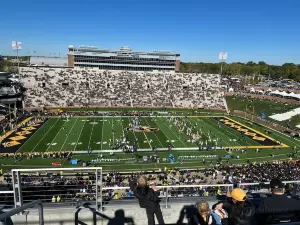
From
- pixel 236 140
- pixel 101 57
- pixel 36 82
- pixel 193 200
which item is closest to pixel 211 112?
pixel 236 140

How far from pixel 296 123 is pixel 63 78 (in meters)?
48.6

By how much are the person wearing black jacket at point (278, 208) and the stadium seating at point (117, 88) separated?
2178 inches

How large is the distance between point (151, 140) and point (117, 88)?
30.7 m

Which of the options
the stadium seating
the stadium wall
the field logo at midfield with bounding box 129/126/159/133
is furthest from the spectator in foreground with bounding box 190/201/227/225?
the stadium wall

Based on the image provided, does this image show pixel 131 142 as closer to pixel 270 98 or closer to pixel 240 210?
pixel 240 210

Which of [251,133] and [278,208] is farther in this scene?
[251,133]

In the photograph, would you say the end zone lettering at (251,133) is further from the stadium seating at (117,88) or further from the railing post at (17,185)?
the railing post at (17,185)

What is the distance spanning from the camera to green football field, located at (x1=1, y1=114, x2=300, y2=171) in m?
29.5

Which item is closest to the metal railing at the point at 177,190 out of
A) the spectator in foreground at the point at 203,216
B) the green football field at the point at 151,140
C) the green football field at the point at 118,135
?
the spectator in foreground at the point at 203,216

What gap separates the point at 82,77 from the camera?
66.6m

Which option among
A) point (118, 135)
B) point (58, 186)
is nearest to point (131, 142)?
point (118, 135)

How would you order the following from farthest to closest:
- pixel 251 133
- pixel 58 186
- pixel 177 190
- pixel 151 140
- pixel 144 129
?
1. pixel 251 133
2. pixel 144 129
3. pixel 151 140
4. pixel 177 190
5. pixel 58 186

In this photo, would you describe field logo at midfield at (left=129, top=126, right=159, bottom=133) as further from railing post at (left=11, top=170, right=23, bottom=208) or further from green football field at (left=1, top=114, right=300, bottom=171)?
railing post at (left=11, top=170, right=23, bottom=208)

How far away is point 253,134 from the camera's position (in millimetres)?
42156
